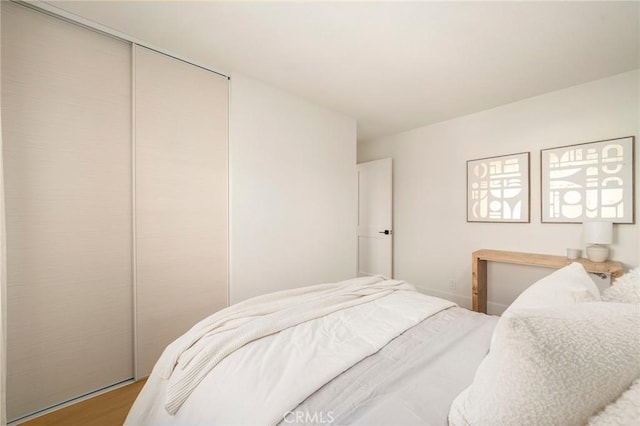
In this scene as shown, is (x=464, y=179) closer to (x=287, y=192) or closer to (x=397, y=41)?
(x=397, y=41)

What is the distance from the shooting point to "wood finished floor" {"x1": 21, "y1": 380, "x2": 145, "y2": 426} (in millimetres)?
1611

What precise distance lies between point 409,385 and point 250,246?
1.99 metres

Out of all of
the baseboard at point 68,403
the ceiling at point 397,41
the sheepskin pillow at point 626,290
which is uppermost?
the ceiling at point 397,41

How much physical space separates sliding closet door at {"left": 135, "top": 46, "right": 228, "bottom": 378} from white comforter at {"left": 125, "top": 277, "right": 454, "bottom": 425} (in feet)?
3.10

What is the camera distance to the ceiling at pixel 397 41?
173 centimetres

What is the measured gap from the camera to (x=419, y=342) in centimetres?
124

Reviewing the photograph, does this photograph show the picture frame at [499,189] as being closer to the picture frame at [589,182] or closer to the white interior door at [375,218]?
the picture frame at [589,182]

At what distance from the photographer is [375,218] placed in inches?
173

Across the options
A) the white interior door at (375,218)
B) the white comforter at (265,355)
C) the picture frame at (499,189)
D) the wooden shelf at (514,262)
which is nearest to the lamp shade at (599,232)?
the wooden shelf at (514,262)

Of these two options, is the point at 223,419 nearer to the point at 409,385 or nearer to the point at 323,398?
the point at 323,398

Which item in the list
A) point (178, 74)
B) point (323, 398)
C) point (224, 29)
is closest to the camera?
point (323, 398)

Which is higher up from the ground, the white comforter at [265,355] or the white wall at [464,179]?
the white wall at [464,179]

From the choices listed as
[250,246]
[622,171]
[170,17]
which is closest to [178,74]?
[170,17]

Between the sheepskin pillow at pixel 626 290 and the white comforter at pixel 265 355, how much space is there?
0.79 meters
